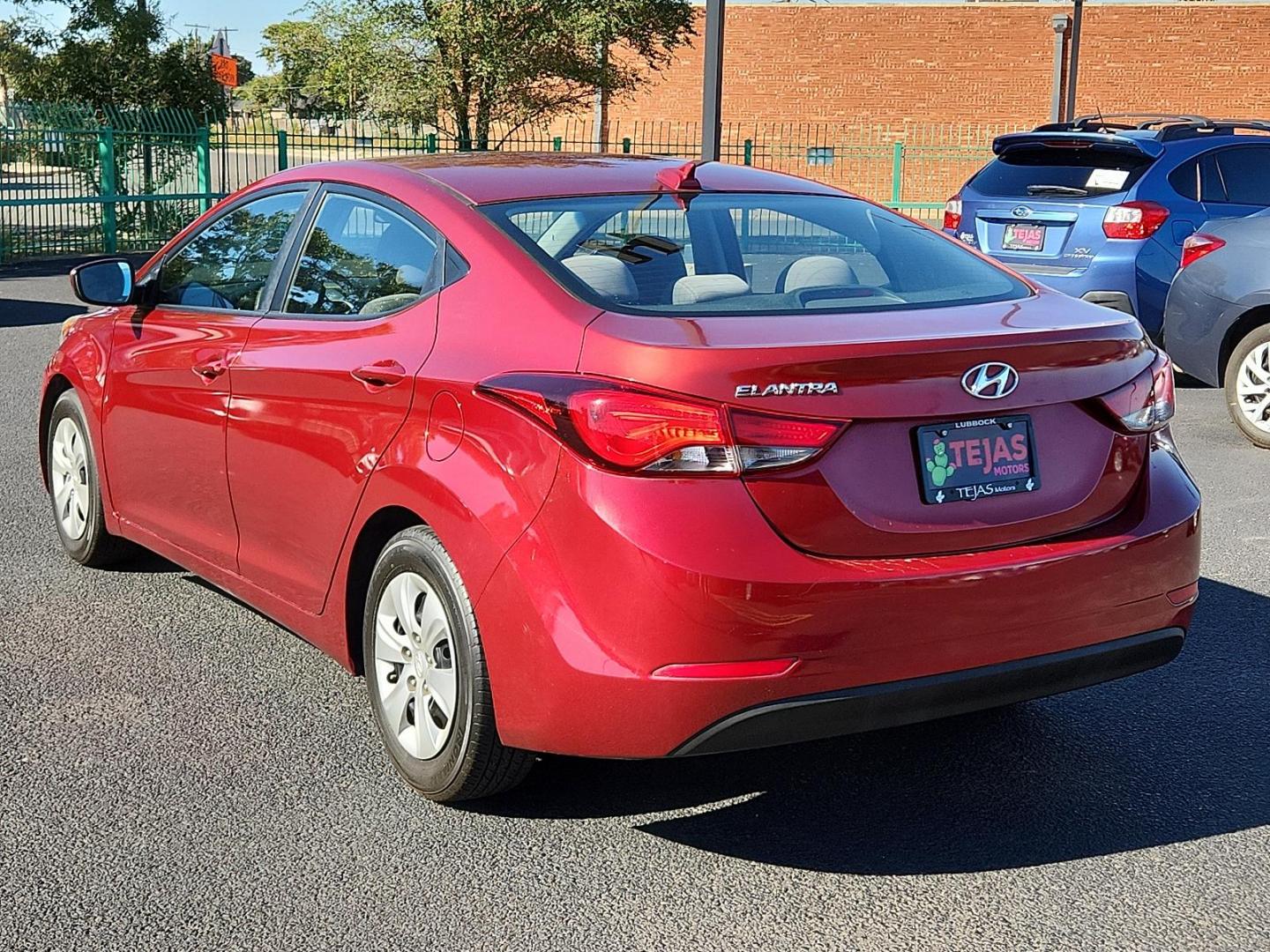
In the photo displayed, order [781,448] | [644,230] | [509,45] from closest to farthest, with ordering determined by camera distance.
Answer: [781,448]
[644,230]
[509,45]

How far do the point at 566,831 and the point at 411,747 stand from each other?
1.47 ft

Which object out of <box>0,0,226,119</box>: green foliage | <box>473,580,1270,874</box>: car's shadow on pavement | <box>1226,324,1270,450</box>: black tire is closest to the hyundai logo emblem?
<box>473,580,1270,874</box>: car's shadow on pavement

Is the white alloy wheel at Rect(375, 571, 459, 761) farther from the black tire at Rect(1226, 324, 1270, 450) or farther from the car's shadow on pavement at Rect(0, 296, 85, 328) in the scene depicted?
the car's shadow on pavement at Rect(0, 296, 85, 328)

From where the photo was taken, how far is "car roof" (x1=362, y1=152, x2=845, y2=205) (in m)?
4.03

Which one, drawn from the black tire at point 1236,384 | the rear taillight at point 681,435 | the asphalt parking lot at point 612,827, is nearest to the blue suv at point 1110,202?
the black tire at point 1236,384

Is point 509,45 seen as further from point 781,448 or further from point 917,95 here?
point 781,448

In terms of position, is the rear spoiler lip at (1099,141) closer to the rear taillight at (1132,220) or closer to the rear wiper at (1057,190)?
the rear wiper at (1057,190)

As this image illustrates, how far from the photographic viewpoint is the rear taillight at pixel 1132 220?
34.1ft

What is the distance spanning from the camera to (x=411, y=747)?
3.77 m

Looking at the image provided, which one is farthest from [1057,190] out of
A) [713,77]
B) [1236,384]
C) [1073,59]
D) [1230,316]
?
[1073,59]

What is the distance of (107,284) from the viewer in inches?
203

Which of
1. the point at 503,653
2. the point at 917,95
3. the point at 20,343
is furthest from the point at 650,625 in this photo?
the point at 917,95

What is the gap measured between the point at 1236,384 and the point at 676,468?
22.0 feet

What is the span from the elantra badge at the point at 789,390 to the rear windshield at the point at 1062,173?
8167mm
